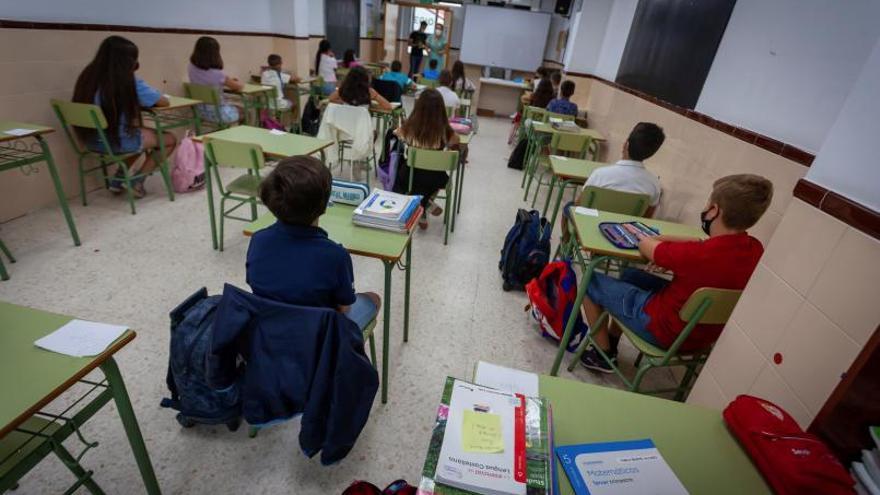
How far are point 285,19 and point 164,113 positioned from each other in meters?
2.91

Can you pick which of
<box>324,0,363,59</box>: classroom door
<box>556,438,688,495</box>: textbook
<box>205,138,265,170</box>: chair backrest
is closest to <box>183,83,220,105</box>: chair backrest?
<box>205,138,265,170</box>: chair backrest

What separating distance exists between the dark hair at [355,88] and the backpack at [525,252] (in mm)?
2116

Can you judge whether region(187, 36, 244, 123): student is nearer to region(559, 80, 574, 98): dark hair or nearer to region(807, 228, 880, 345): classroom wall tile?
region(559, 80, 574, 98): dark hair

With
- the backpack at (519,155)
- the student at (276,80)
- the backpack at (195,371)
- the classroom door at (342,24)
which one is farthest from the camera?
the classroom door at (342,24)

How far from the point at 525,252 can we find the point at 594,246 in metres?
0.99

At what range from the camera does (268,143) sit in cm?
290

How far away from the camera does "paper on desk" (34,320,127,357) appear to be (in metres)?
0.94

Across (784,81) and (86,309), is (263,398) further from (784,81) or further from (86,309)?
(784,81)

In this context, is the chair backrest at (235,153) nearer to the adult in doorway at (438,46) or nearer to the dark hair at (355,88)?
the dark hair at (355,88)

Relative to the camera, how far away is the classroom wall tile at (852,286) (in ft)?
3.19

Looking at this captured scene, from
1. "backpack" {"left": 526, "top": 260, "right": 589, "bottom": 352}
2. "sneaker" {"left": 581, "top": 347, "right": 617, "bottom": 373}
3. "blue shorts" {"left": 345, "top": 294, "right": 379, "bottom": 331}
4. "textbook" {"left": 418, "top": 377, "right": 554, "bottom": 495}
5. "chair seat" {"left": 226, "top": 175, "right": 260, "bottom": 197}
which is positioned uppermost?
"textbook" {"left": 418, "top": 377, "right": 554, "bottom": 495}

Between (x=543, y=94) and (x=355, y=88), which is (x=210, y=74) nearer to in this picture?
(x=355, y=88)

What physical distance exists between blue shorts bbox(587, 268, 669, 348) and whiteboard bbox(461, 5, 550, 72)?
8302 mm

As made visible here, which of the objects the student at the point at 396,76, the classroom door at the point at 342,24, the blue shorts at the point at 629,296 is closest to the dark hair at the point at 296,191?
the blue shorts at the point at 629,296
